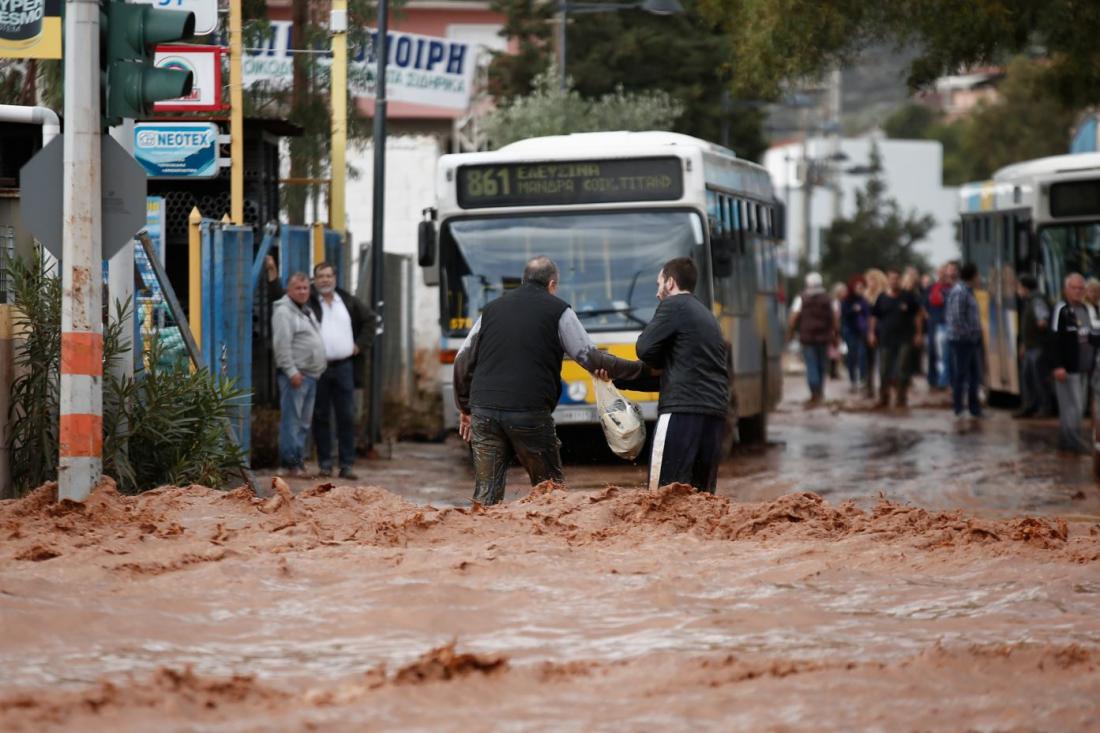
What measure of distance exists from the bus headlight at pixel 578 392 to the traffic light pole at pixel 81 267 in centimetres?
761

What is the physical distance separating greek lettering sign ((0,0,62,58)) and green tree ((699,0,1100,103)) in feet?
30.9

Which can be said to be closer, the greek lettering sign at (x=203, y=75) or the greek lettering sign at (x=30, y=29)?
the greek lettering sign at (x=30, y=29)

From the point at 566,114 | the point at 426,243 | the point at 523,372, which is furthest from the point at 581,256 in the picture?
the point at 566,114

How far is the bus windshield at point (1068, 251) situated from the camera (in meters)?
26.0

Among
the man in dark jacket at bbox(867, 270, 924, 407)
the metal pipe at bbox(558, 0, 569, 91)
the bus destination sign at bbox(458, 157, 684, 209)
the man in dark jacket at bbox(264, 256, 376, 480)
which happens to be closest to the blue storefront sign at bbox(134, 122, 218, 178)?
the man in dark jacket at bbox(264, 256, 376, 480)

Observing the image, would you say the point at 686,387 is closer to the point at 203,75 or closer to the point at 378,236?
the point at 203,75

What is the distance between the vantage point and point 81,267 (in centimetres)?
1220

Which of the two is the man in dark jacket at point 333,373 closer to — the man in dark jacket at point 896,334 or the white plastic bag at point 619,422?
the white plastic bag at point 619,422

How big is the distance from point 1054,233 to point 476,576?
1760cm

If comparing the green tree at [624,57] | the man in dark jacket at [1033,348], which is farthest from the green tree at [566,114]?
the man in dark jacket at [1033,348]

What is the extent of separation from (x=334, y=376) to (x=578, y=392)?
7.67ft

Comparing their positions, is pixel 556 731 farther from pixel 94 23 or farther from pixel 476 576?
pixel 94 23

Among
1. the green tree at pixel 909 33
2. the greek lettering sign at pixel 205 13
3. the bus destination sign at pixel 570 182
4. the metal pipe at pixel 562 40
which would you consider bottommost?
the bus destination sign at pixel 570 182

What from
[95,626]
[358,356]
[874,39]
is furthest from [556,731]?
[874,39]
